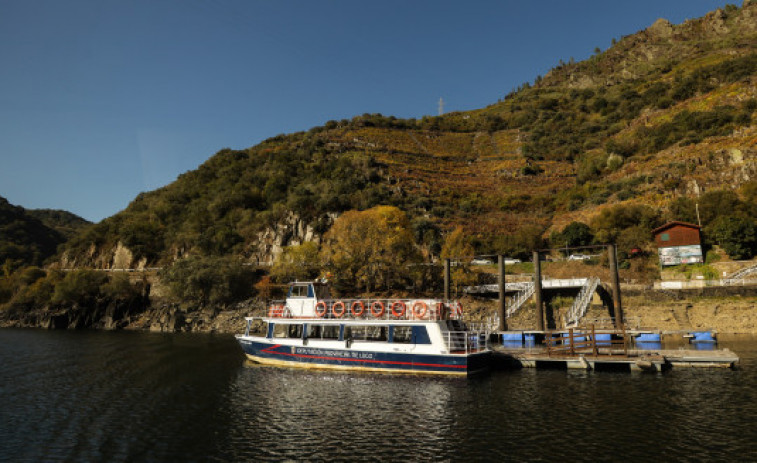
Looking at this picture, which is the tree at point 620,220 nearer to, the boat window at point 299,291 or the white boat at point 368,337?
the white boat at point 368,337

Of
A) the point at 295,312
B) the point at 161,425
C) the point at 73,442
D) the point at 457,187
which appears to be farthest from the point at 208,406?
the point at 457,187

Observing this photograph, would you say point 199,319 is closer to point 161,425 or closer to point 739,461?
point 161,425

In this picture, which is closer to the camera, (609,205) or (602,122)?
(609,205)

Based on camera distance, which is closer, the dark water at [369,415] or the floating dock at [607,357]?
the dark water at [369,415]

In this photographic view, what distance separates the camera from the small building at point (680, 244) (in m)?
49.4

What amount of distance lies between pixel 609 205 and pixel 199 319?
245 ft

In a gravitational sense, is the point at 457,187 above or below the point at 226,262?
above

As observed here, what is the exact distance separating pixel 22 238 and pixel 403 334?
5945 inches

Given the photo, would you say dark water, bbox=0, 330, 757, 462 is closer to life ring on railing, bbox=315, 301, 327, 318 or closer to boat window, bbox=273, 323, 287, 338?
boat window, bbox=273, 323, 287, 338

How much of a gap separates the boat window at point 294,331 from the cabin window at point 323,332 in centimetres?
112

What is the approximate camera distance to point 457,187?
101 meters

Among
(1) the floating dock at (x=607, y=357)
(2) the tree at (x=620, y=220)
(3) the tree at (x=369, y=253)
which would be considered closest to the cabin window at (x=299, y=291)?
(1) the floating dock at (x=607, y=357)

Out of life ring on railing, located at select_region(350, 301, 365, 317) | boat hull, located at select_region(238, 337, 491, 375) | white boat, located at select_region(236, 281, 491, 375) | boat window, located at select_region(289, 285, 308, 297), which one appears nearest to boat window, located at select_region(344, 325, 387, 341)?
white boat, located at select_region(236, 281, 491, 375)

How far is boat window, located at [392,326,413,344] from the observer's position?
27.5 m
